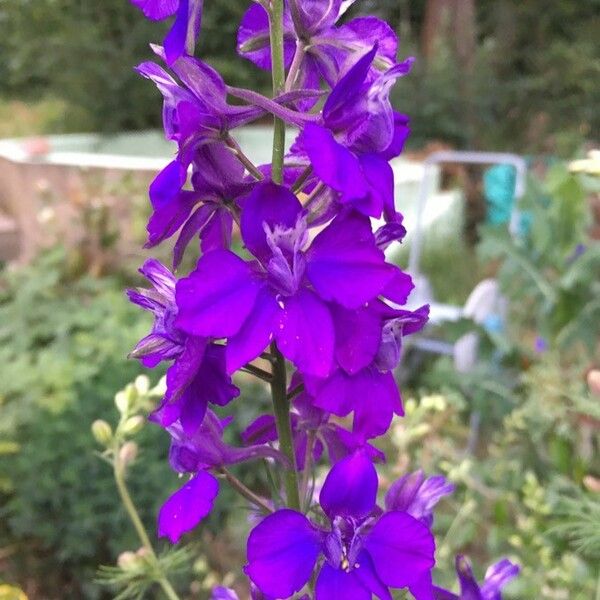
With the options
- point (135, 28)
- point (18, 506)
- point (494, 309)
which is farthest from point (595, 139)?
point (18, 506)

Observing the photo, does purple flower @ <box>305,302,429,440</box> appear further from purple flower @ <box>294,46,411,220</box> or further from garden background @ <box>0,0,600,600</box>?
garden background @ <box>0,0,600,600</box>

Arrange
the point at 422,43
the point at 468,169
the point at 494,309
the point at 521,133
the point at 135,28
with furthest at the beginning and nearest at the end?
the point at 422,43 → the point at 521,133 → the point at 135,28 → the point at 468,169 → the point at 494,309

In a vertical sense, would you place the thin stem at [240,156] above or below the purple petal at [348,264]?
above

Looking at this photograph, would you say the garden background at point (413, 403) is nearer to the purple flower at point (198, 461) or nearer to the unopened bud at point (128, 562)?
the unopened bud at point (128, 562)

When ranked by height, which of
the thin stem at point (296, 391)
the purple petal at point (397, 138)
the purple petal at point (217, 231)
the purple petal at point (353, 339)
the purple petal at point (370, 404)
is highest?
the purple petal at point (397, 138)

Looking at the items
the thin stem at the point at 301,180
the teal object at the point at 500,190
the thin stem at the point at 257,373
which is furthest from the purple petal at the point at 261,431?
the teal object at the point at 500,190

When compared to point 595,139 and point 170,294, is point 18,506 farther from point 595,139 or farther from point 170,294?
point 595,139
